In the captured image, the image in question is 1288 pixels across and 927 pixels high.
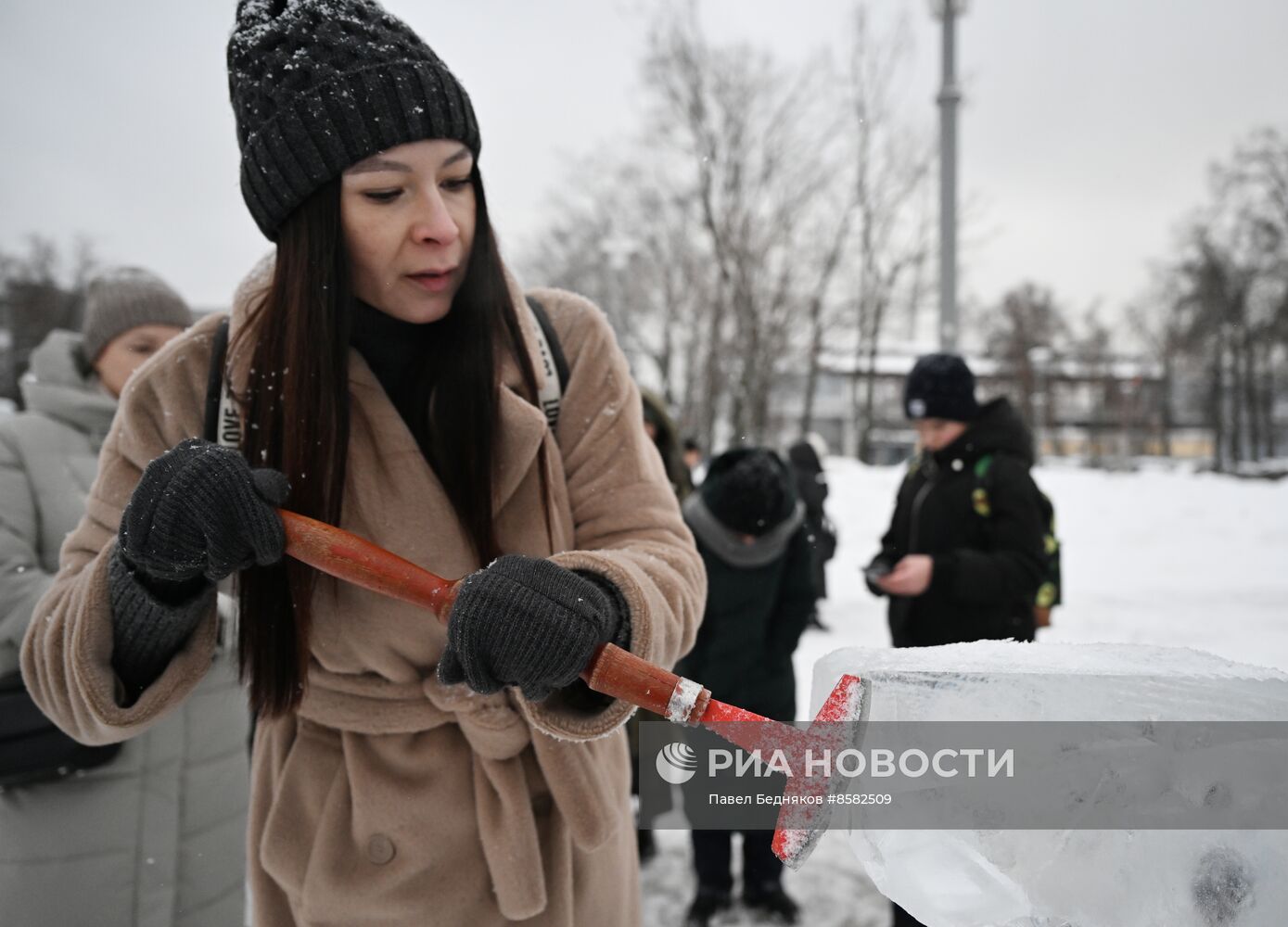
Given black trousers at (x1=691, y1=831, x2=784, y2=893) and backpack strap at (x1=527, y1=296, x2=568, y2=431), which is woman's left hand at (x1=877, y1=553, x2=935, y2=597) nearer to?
black trousers at (x1=691, y1=831, x2=784, y2=893)

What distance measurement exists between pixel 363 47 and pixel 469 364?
498 mm

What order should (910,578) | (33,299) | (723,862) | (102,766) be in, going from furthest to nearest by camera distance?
(33,299) → (723,862) → (910,578) → (102,766)

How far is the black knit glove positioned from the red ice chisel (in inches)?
1.7

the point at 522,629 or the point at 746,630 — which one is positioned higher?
the point at 522,629

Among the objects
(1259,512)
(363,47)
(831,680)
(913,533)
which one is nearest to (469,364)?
(363,47)

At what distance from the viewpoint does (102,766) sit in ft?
6.57

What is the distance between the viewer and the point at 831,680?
99 cm

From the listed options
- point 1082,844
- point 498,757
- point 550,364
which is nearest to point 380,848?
point 498,757

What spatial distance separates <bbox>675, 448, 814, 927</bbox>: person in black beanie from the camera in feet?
11.1

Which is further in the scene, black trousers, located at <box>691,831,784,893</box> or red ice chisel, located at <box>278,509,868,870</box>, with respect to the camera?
black trousers, located at <box>691,831,784,893</box>

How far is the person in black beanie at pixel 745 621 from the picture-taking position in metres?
3.39

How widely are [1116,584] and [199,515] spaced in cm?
1039

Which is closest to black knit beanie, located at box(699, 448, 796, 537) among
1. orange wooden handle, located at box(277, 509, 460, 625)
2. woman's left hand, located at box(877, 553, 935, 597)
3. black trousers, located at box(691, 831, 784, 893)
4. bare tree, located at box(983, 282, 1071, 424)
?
woman's left hand, located at box(877, 553, 935, 597)

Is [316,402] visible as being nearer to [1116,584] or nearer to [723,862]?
[723,862]
